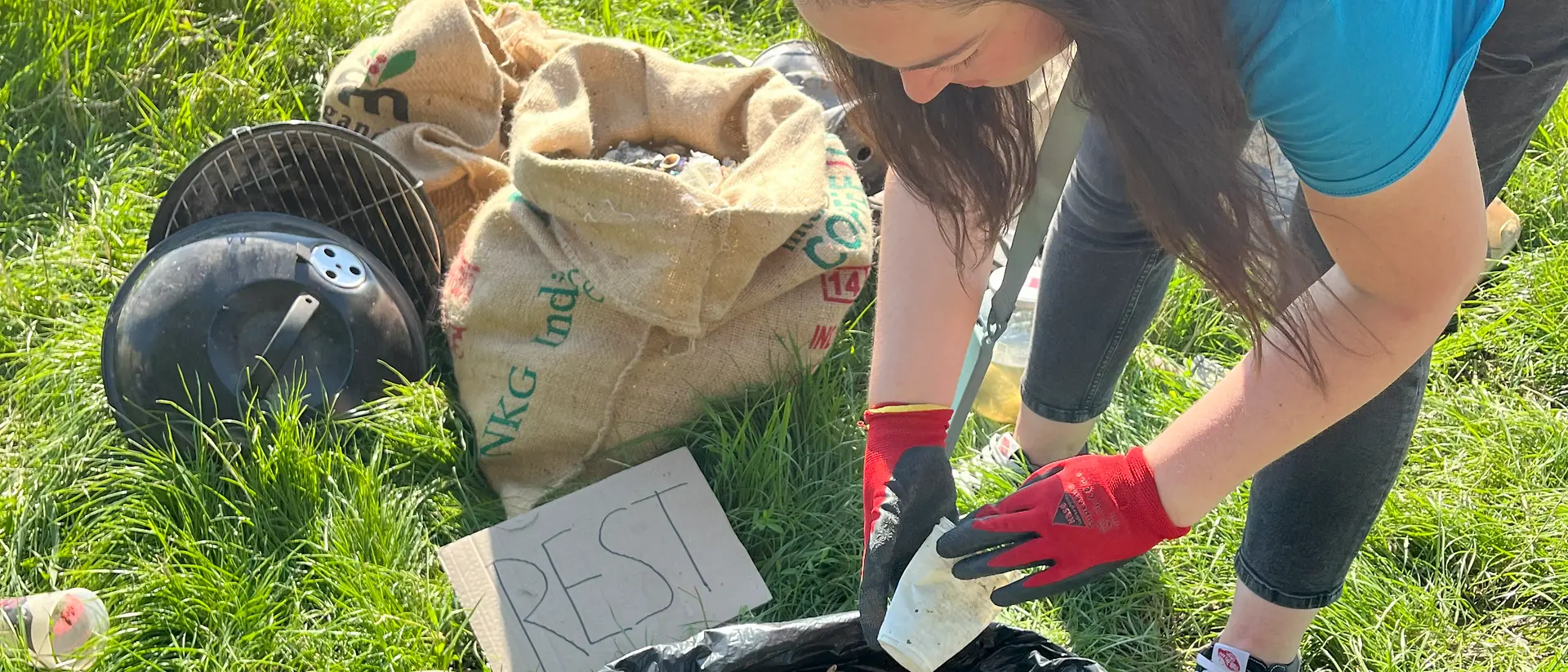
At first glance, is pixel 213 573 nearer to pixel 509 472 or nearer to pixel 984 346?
pixel 509 472

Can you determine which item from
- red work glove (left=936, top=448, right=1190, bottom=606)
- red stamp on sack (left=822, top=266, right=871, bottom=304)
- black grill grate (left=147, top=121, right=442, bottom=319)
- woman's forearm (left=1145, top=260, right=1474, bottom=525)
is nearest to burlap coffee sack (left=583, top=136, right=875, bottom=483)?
red stamp on sack (left=822, top=266, right=871, bottom=304)

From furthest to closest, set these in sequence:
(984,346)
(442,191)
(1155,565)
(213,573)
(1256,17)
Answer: (442,191)
(1155,565)
(213,573)
(984,346)
(1256,17)

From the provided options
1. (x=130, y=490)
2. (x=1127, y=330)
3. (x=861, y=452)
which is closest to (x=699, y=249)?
(x=861, y=452)

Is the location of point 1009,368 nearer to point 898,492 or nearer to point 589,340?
point 589,340

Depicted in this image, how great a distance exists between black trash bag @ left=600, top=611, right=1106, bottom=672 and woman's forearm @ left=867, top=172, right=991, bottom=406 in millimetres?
317

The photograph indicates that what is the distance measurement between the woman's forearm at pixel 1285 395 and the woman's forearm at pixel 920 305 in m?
0.30

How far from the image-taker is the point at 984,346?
5.51ft

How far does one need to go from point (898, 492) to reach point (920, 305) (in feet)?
0.76

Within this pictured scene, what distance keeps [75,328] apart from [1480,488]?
2740 mm

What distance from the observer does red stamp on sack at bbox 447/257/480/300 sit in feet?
6.84

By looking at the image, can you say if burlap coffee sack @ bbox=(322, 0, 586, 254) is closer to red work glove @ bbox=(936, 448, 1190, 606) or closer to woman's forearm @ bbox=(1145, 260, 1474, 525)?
red work glove @ bbox=(936, 448, 1190, 606)

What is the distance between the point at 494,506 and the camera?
6.73ft

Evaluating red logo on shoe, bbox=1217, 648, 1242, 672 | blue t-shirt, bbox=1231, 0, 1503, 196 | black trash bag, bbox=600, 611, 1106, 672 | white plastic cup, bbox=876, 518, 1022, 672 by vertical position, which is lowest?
red logo on shoe, bbox=1217, 648, 1242, 672

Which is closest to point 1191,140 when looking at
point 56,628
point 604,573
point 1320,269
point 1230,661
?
point 1320,269
